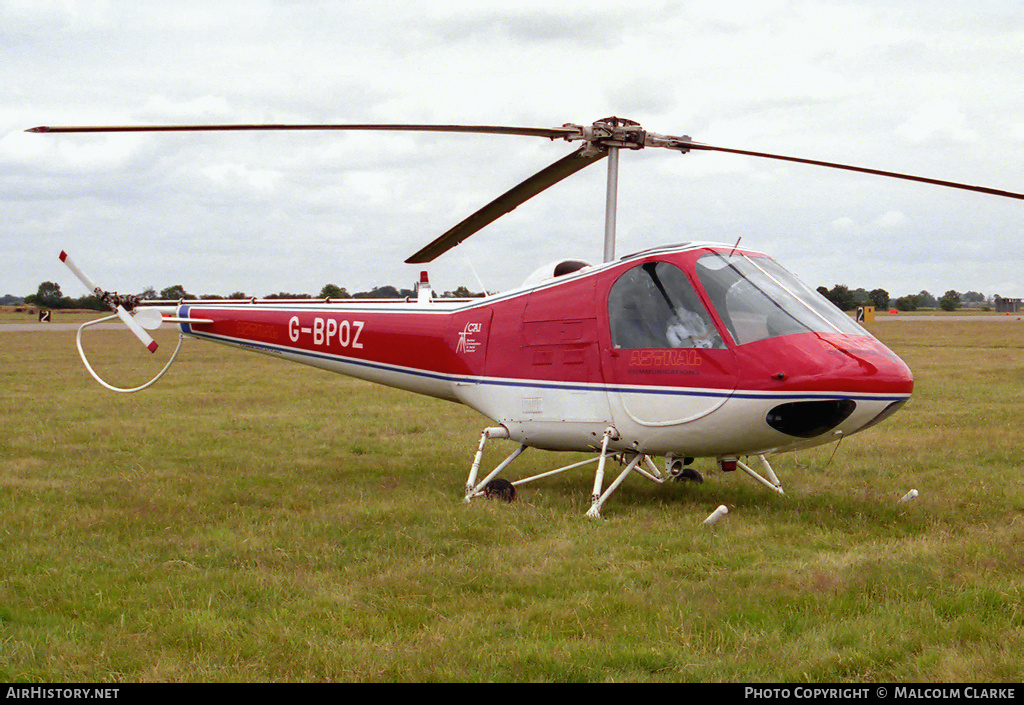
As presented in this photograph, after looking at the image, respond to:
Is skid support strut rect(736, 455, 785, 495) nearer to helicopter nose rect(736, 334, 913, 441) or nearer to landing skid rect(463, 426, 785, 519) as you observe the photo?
landing skid rect(463, 426, 785, 519)

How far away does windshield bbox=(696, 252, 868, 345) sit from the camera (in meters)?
7.81

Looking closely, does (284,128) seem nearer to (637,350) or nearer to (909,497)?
(637,350)

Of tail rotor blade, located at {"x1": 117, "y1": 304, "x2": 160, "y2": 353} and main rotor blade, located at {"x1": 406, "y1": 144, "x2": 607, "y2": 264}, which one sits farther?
tail rotor blade, located at {"x1": 117, "y1": 304, "x2": 160, "y2": 353}

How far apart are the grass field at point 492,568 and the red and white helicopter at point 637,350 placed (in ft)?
2.80

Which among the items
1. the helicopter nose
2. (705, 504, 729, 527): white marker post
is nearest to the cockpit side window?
the helicopter nose

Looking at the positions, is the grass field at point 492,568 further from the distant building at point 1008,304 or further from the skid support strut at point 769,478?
the distant building at point 1008,304

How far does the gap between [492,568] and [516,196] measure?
422 centimetres

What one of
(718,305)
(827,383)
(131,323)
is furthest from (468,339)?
(131,323)

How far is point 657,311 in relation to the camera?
8.37m

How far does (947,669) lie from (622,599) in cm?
204

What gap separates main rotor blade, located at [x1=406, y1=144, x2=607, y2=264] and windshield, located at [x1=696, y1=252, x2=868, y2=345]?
5.43ft

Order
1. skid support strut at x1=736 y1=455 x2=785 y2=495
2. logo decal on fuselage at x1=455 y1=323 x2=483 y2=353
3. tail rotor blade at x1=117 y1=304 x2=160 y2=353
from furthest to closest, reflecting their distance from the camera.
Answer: tail rotor blade at x1=117 y1=304 x2=160 y2=353, logo decal on fuselage at x1=455 y1=323 x2=483 y2=353, skid support strut at x1=736 y1=455 x2=785 y2=495

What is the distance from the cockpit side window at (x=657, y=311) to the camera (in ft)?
26.5

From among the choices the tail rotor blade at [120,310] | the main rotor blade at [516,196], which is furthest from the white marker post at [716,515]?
the tail rotor blade at [120,310]
